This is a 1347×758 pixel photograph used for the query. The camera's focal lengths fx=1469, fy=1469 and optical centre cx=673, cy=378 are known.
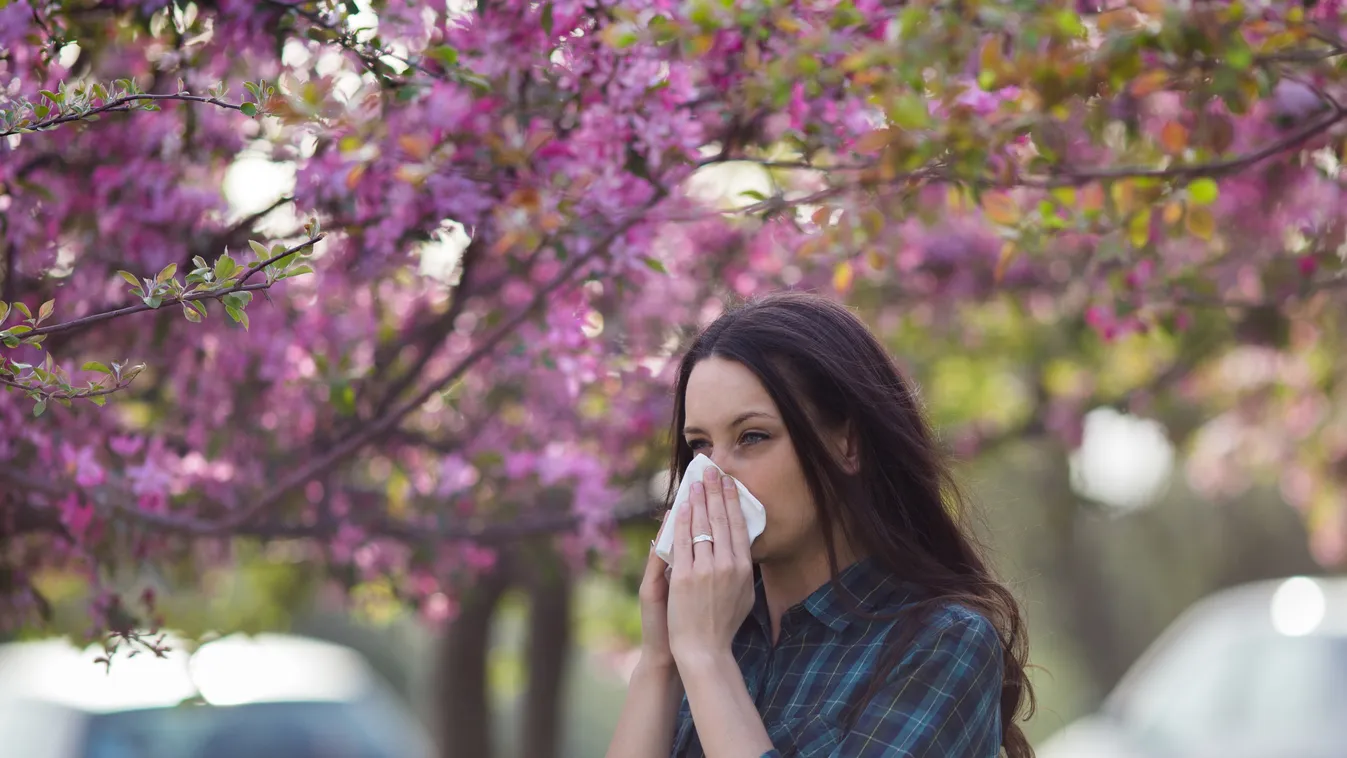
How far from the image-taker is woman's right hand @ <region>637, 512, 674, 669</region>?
2.38 meters

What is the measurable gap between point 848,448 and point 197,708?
2.96 m

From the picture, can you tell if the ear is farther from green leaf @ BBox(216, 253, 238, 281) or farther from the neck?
green leaf @ BBox(216, 253, 238, 281)

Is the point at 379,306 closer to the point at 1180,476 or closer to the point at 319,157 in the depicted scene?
the point at 319,157

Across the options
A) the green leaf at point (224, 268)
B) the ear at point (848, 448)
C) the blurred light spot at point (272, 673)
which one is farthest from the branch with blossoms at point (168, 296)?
the blurred light spot at point (272, 673)

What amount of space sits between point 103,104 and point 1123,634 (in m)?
23.9

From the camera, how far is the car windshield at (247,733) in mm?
4496

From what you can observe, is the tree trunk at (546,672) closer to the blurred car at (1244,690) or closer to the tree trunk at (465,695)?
the tree trunk at (465,695)

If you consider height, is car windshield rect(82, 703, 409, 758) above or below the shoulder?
below

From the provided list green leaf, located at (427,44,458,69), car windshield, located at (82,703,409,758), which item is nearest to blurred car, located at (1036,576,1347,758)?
car windshield, located at (82,703,409,758)

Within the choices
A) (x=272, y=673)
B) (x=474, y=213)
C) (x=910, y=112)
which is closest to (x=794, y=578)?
(x=910, y=112)

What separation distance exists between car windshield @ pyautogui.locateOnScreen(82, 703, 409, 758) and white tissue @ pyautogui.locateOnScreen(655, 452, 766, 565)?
2.50 m

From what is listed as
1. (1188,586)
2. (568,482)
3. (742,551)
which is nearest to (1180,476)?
(1188,586)

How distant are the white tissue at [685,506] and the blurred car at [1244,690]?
137 inches

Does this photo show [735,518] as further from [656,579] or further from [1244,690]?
[1244,690]
